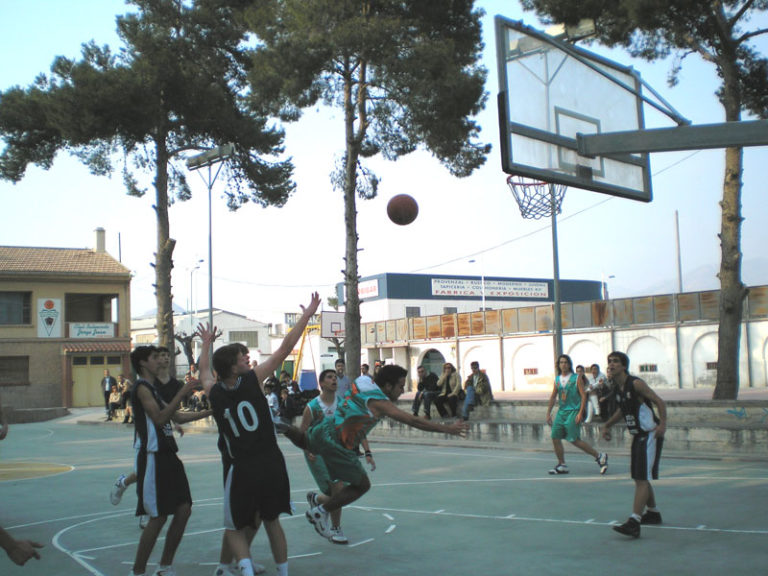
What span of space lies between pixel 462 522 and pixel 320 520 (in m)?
2.00

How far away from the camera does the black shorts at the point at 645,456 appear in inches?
308

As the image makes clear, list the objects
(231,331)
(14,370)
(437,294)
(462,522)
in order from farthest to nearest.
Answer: (231,331) → (437,294) → (14,370) → (462,522)

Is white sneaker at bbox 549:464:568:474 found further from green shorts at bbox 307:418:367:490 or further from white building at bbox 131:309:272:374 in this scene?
white building at bbox 131:309:272:374

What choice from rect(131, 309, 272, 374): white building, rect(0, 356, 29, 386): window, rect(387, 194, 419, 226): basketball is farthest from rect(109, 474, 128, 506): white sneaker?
rect(131, 309, 272, 374): white building

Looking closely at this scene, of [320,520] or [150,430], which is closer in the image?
[150,430]

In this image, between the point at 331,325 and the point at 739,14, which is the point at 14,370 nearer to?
the point at 331,325

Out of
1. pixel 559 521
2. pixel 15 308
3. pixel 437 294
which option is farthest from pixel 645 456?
pixel 437 294

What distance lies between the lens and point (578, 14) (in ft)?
46.8

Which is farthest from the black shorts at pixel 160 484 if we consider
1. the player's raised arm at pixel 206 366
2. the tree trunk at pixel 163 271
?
the tree trunk at pixel 163 271

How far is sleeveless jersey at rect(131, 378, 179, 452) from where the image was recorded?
638 centimetres

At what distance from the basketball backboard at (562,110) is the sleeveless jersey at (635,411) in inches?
87.2

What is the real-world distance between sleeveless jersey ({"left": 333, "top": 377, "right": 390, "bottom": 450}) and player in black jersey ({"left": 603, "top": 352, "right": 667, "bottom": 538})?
8.96 ft

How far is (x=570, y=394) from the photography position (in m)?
12.8

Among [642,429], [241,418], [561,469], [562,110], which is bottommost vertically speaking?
[561,469]
